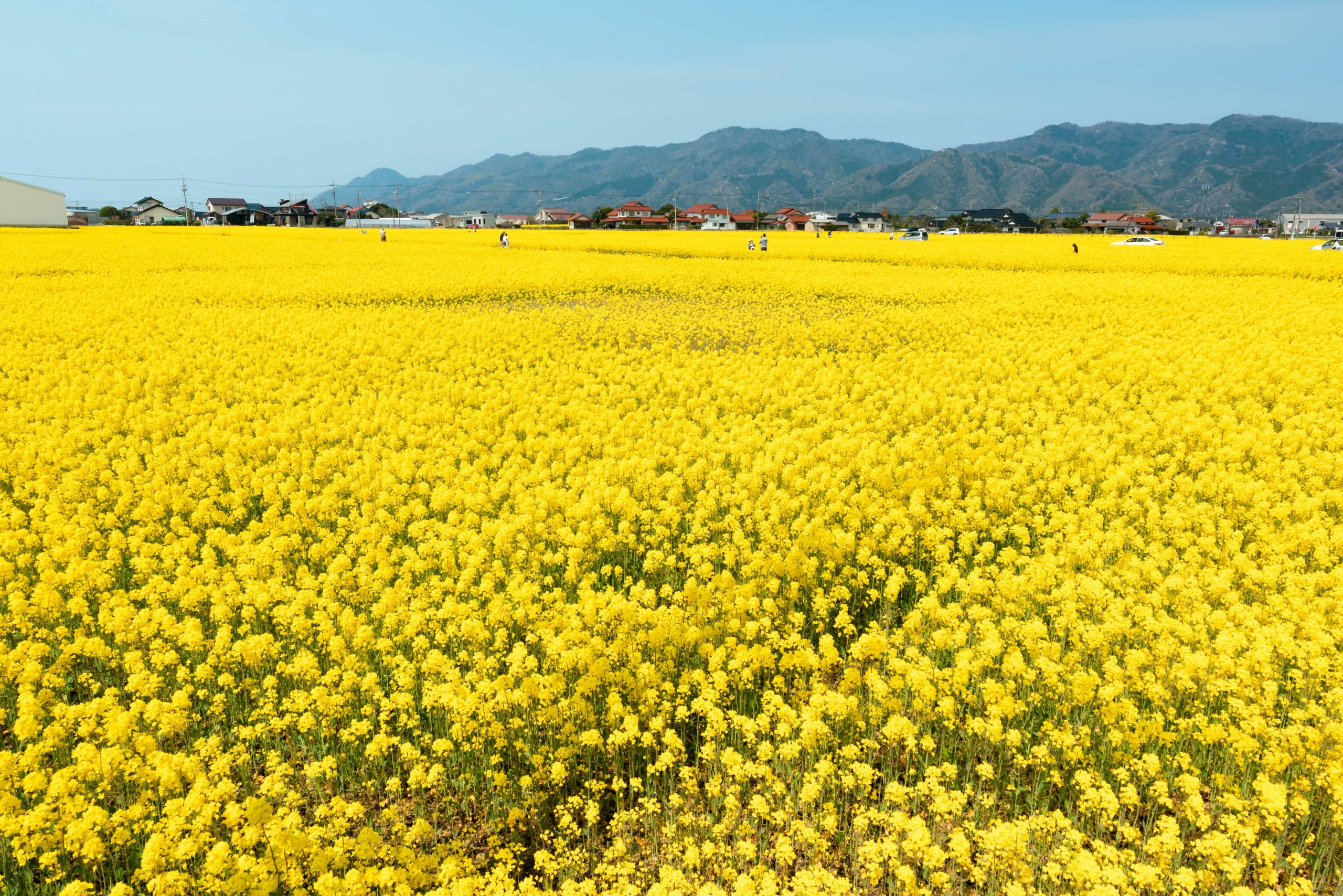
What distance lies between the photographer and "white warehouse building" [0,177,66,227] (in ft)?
222


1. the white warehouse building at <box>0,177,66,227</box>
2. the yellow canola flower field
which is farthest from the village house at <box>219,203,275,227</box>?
the yellow canola flower field

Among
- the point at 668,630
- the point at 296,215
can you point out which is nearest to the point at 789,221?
the point at 296,215

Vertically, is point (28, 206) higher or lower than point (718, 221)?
lower

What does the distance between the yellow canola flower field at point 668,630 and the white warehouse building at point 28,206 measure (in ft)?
251

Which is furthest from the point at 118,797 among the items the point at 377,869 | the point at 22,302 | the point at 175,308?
the point at 22,302

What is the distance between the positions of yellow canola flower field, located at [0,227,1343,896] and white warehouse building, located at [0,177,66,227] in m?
76.6

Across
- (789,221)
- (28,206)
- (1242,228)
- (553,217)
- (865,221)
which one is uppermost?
(553,217)

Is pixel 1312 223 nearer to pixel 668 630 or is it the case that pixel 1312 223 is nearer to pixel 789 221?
pixel 789 221

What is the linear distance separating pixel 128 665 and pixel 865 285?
28771mm

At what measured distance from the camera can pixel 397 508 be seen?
852 cm

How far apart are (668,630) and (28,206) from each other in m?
94.4

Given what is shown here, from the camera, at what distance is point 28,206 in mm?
69188

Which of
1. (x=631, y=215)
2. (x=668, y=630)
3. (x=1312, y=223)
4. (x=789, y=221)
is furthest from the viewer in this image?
(x=1312, y=223)

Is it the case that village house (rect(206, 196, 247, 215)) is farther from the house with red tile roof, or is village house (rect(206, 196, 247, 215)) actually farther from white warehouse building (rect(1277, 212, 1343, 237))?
white warehouse building (rect(1277, 212, 1343, 237))
